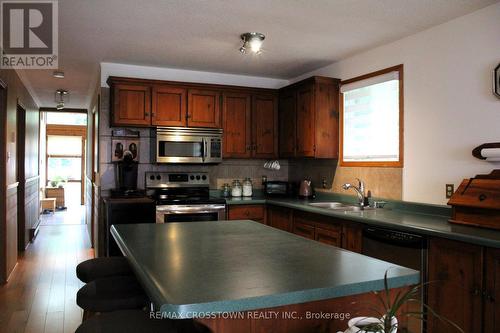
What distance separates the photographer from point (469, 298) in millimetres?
2318

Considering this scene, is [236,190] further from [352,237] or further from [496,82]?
[496,82]

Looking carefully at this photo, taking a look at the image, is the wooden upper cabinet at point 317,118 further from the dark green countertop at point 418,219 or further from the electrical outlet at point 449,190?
the electrical outlet at point 449,190

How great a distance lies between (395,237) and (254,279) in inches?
69.4

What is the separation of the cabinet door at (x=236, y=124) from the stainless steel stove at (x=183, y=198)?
477mm

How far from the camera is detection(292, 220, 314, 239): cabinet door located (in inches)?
148

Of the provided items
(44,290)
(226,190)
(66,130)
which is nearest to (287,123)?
(226,190)

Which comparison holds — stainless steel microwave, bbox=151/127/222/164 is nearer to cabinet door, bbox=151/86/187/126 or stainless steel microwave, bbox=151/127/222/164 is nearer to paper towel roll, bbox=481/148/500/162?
cabinet door, bbox=151/86/187/126

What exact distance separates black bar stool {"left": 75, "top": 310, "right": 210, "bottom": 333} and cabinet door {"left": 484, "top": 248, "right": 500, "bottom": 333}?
1718 mm

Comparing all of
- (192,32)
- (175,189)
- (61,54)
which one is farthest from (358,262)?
(61,54)

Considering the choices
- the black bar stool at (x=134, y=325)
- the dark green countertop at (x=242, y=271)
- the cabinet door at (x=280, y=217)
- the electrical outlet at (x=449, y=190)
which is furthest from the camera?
the cabinet door at (x=280, y=217)

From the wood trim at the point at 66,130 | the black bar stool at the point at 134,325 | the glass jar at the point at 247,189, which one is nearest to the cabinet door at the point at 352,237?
the glass jar at the point at 247,189

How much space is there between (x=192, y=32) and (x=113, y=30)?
654mm

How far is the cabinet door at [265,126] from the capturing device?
4.91m

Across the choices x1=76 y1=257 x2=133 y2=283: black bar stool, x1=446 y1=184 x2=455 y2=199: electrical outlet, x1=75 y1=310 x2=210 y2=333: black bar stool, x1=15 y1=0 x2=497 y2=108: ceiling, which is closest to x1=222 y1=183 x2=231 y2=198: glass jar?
x1=15 y1=0 x2=497 y2=108: ceiling
